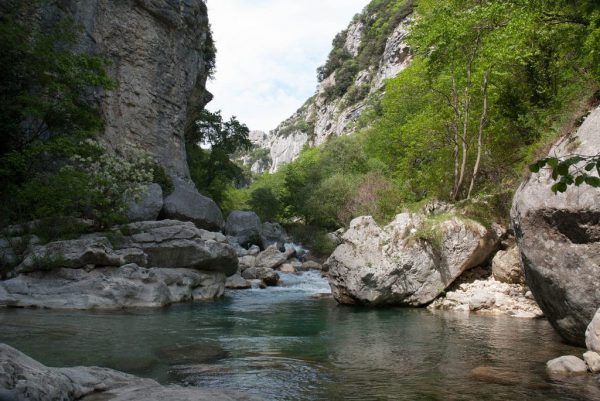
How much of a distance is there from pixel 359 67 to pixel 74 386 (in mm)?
105135

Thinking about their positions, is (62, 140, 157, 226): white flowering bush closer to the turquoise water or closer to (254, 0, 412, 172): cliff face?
the turquoise water

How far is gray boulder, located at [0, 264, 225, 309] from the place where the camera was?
48.4ft

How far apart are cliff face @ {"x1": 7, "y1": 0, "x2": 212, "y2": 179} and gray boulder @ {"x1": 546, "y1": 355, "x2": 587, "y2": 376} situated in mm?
25772

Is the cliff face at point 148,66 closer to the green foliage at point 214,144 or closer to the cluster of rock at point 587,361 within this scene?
the green foliage at point 214,144

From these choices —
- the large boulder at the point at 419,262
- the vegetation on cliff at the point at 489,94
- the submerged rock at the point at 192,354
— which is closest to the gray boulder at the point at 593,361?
the vegetation on cliff at the point at 489,94

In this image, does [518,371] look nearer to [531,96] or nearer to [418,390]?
[418,390]

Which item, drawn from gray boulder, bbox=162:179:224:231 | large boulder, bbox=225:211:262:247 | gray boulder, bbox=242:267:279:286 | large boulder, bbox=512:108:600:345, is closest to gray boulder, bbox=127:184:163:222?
gray boulder, bbox=162:179:224:231

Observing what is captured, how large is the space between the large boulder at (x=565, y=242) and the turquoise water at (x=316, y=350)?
86 cm

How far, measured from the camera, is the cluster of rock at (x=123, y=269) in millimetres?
15195

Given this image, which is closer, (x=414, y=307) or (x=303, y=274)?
(x=414, y=307)

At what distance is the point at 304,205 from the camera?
47.0 metres

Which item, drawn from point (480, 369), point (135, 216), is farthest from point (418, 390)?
point (135, 216)

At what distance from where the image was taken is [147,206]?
24.9m

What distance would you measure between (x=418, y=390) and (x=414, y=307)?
9.98 metres
